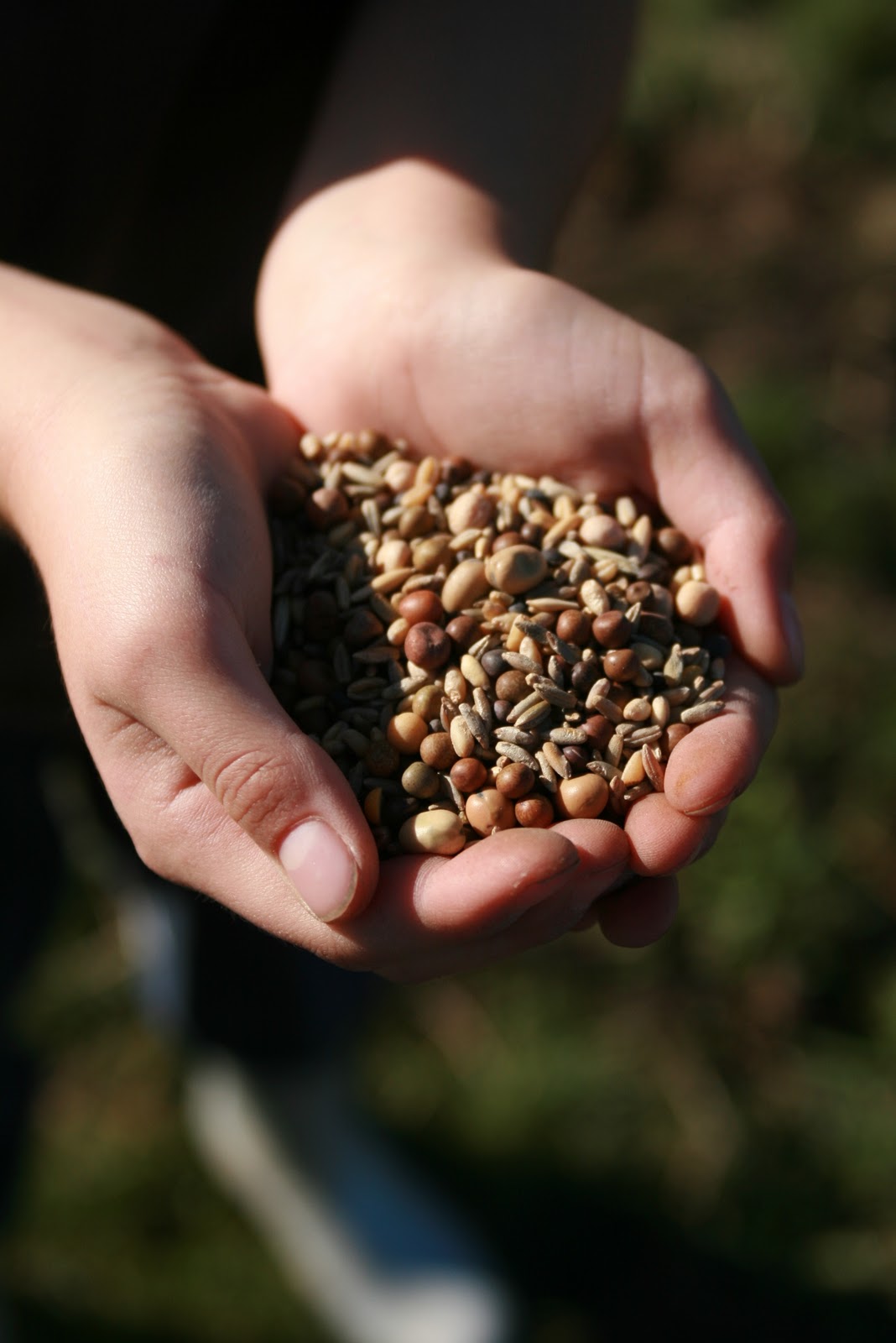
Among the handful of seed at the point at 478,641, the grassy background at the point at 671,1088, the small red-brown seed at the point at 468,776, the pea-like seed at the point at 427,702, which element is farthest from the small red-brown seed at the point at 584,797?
the grassy background at the point at 671,1088

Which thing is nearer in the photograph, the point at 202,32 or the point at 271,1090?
the point at 202,32

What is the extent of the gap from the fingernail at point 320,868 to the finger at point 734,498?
71 centimetres

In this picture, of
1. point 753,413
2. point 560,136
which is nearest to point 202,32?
point 560,136

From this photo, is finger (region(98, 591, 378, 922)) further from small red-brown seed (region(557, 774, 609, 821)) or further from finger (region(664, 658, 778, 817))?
finger (region(664, 658, 778, 817))

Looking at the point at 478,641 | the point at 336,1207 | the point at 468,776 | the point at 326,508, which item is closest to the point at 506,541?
the point at 478,641

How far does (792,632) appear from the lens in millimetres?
1651

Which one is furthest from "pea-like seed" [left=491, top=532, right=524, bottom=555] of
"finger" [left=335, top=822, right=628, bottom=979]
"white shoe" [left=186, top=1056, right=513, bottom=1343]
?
"white shoe" [left=186, top=1056, right=513, bottom=1343]

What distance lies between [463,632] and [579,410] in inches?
14.9

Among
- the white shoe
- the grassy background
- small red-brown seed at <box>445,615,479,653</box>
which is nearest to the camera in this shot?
small red-brown seed at <box>445,615,479,653</box>

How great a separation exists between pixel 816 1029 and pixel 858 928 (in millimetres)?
252

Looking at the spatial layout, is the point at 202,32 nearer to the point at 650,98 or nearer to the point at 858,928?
the point at 858,928

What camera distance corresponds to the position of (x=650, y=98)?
407cm

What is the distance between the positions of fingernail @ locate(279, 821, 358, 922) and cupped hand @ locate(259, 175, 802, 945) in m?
0.30

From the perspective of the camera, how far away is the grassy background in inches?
101
